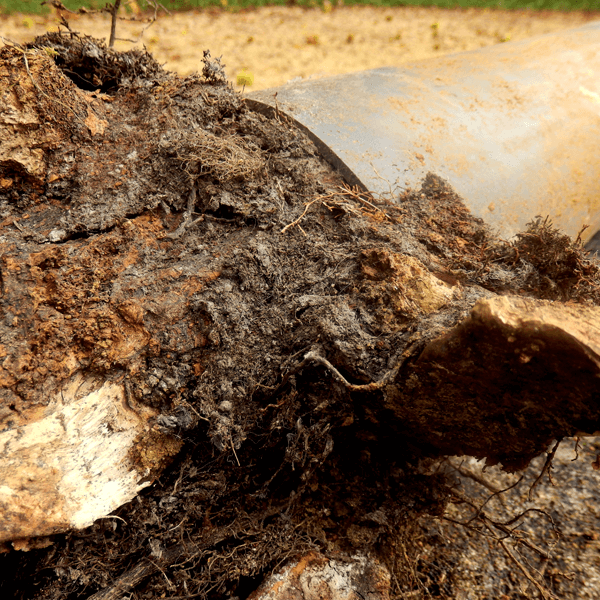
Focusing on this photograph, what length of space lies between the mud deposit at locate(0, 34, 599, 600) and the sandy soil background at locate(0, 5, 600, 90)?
3067 millimetres

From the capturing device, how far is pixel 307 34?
499cm

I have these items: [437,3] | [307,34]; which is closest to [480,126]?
[307,34]

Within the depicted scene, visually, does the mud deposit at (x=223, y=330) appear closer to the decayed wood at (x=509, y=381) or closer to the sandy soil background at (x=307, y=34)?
the decayed wood at (x=509, y=381)

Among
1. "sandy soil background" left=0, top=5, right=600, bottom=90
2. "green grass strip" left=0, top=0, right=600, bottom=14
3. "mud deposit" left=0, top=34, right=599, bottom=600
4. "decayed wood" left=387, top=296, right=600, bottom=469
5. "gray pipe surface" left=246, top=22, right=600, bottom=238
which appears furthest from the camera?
"green grass strip" left=0, top=0, right=600, bottom=14

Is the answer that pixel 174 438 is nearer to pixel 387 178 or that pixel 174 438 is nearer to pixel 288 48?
pixel 387 178

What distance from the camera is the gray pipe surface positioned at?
4.49ft

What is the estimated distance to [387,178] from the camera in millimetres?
1312

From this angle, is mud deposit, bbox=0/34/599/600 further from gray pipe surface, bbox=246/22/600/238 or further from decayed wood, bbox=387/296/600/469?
gray pipe surface, bbox=246/22/600/238

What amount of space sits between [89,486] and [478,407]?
0.81 metres

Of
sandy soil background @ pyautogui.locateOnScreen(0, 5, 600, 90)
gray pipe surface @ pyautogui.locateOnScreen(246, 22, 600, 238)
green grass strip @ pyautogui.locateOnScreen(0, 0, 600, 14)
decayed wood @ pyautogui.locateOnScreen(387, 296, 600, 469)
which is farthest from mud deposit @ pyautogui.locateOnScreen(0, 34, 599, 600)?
green grass strip @ pyautogui.locateOnScreen(0, 0, 600, 14)

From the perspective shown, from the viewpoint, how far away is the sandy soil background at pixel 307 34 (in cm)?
422

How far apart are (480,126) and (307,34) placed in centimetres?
425

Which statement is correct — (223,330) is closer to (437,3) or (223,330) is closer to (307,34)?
(307,34)

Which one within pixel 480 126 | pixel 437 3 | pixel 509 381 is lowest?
pixel 509 381
